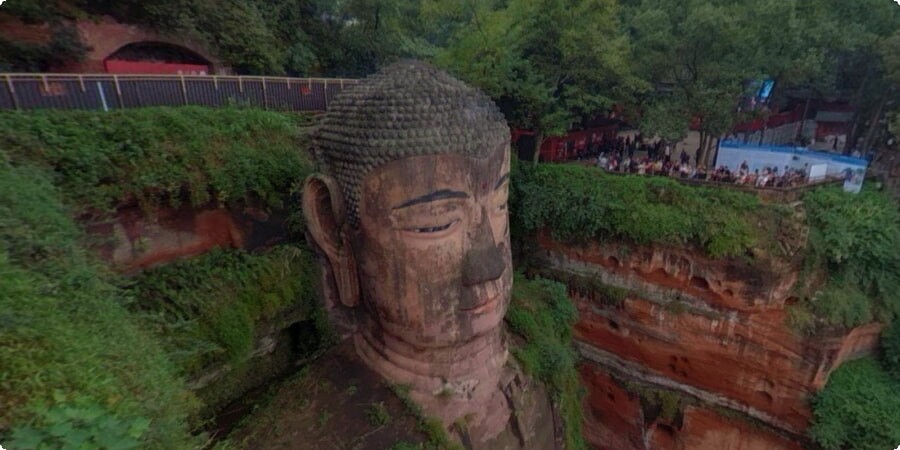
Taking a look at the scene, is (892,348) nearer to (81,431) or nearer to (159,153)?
(81,431)

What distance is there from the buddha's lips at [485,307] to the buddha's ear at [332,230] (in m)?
1.66

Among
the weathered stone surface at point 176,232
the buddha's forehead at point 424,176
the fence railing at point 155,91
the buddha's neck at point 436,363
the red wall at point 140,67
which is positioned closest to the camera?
the buddha's forehead at point 424,176

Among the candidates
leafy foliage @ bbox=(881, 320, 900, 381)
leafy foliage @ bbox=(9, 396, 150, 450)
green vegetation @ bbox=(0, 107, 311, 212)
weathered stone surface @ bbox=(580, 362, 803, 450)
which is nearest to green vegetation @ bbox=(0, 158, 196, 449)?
leafy foliage @ bbox=(9, 396, 150, 450)

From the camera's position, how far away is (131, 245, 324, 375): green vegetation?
5691 mm

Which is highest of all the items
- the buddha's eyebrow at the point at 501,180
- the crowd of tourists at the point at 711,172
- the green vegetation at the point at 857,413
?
the buddha's eyebrow at the point at 501,180

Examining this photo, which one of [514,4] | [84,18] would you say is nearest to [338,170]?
[514,4]

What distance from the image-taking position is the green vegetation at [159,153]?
532 cm

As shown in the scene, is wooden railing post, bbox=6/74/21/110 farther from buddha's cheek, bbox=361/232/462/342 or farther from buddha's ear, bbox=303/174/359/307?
buddha's cheek, bbox=361/232/462/342

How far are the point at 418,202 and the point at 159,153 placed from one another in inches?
151

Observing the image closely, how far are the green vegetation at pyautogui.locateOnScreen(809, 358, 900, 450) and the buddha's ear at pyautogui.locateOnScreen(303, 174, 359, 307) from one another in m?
11.7

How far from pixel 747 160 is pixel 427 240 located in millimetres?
13983

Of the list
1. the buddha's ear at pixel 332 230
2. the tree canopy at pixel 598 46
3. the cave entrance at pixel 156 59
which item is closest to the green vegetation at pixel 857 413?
the tree canopy at pixel 598 46

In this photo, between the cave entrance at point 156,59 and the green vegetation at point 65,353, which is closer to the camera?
the green vegetation at point 65,353

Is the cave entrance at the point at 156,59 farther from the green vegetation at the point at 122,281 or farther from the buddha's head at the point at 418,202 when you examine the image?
the buddha's head at the point at 418,202
